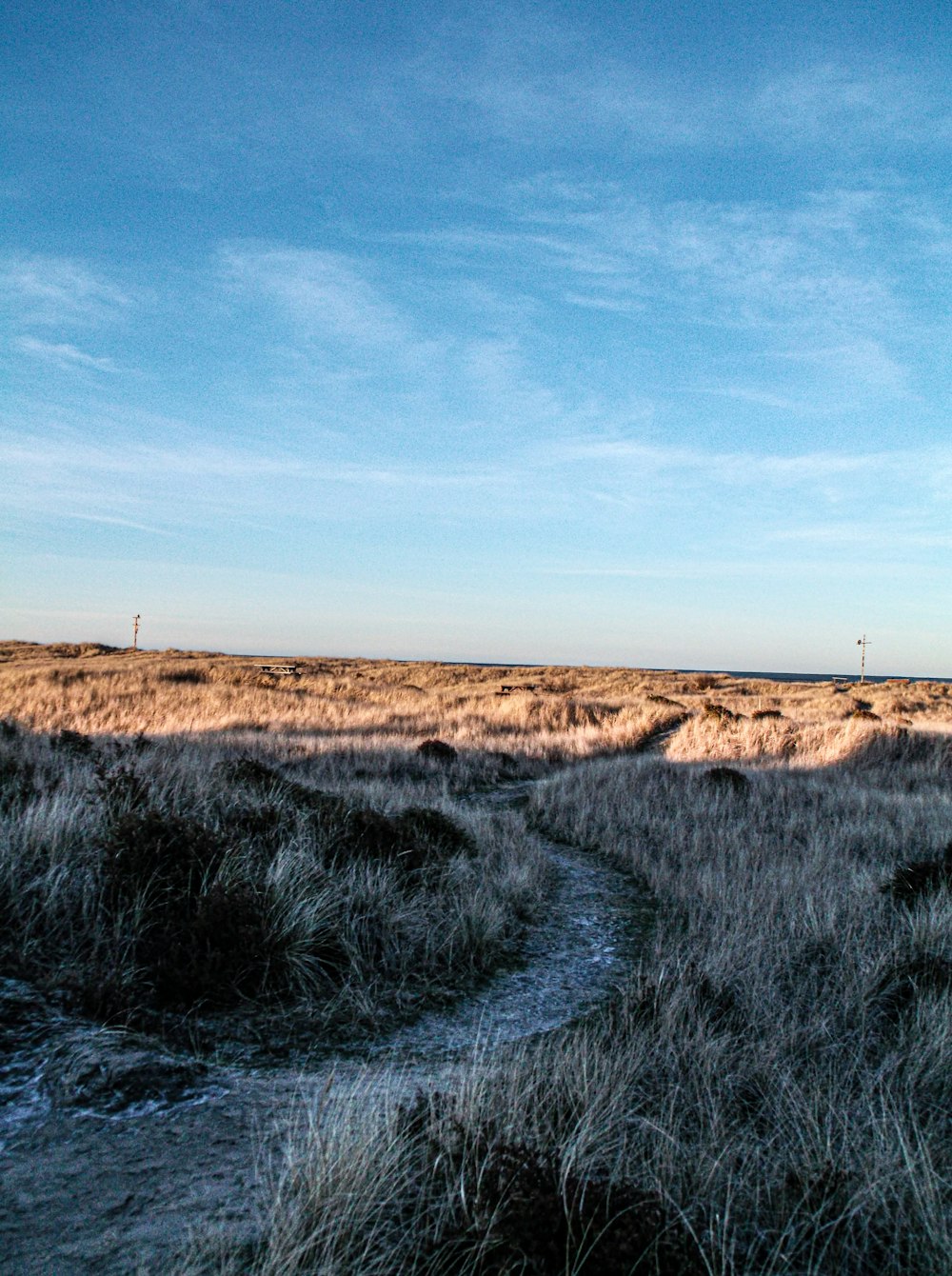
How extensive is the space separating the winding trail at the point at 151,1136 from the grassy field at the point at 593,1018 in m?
0.18

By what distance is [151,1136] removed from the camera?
2533 millimetres

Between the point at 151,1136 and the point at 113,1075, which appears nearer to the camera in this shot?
the point at 151,1136

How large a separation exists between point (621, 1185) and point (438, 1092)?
769mm

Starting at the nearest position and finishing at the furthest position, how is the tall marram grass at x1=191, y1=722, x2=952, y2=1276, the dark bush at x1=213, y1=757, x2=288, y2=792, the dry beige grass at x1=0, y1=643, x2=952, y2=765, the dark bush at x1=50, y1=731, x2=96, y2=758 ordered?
the tall marram grass at x1=191, y1=722, x2=952, y2=1276 → the dark bush at x1=213, y1=757, x2=288, y2=792 → the dark bush at x1=50, y1=731, x2=96, y2=758 → the dry beige grass at x1=0, y1=643, x2=952, y2=765

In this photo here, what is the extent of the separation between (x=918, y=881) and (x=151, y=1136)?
6294 millimetres

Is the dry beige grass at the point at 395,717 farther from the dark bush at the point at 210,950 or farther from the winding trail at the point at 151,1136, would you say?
the winding trail at the point at 151,1136

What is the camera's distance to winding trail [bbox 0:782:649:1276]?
201 cm

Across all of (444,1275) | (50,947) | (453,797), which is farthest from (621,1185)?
(453,797)

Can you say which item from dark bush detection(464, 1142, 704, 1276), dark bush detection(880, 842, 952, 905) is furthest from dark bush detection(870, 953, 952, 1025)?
dark bush detection(464, 1142, 704, 1276)

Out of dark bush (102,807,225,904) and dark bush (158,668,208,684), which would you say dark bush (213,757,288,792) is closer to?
dark bush (102,807,225,904)

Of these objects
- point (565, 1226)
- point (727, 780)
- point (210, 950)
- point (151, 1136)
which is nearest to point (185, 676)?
point (727, 780)

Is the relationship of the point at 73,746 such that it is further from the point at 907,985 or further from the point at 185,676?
the point at 185,676

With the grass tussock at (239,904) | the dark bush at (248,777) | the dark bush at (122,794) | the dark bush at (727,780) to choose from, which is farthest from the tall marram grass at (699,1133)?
the dark bush at (727,780)

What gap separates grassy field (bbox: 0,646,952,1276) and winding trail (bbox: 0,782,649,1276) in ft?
0.58
